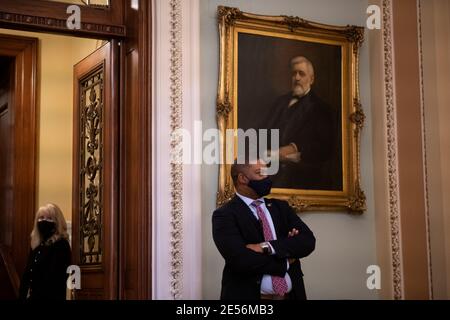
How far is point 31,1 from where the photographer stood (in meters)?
7.28

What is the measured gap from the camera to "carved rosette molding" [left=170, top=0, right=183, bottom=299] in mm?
7129

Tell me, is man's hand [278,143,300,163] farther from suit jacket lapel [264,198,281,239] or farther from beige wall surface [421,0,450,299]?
beige wall surface [421,0,450,299]

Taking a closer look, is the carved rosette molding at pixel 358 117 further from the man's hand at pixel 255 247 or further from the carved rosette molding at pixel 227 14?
the man's hand at pixel 255 247

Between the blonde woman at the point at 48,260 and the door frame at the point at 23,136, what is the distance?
1923 millimetres

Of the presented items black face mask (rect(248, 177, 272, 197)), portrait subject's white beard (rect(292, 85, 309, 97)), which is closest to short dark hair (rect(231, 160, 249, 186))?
black face mask (rect(248, 177, 272, 197))

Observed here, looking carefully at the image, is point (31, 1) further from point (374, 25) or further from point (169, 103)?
point (374, 25)

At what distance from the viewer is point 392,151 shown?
8289 mm

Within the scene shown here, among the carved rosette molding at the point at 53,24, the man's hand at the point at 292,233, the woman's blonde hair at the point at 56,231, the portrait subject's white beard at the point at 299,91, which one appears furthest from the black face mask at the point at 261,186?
the woman's blonde hair at the point at 56,231

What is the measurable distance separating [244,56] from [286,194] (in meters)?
1.39

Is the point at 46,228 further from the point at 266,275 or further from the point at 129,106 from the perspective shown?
the point at 266,275

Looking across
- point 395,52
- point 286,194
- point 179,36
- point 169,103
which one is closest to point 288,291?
point 286,194

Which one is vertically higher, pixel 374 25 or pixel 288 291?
pixel 374 25

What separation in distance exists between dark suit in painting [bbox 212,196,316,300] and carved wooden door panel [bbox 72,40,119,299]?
127 centimetres

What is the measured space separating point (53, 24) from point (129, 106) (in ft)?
3.34
